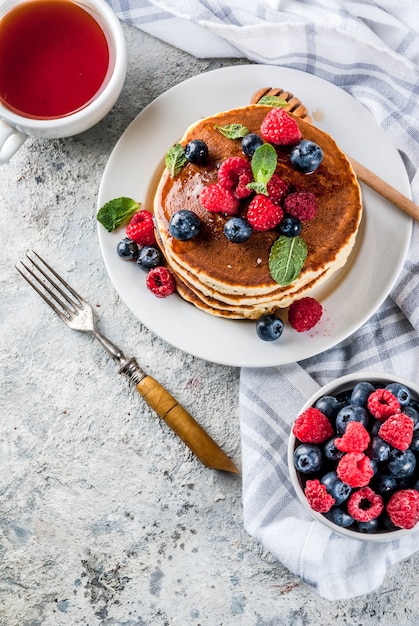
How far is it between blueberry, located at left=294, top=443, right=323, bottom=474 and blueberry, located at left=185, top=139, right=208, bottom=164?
92cm

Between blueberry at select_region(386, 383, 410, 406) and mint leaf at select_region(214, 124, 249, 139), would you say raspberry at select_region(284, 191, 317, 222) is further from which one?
blueberry at select_region(386, 383, 410, 406)

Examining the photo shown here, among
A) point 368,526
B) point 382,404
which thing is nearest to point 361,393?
point 382,404

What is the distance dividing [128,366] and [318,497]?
802mm

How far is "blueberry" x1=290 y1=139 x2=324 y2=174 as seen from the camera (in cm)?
212

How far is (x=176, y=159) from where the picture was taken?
2.24 metres

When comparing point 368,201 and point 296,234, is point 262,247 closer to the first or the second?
point 296,234

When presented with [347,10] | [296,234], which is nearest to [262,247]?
[296,234]

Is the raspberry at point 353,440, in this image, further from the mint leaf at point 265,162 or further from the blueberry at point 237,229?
the mint leaf at point 265,162

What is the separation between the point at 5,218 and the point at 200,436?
3.46 feet

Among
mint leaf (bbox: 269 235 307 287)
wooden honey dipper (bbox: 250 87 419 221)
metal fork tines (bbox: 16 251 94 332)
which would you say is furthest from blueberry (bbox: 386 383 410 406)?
metal fork tines (bbox: 16 251 94 332)

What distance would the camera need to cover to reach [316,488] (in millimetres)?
2100

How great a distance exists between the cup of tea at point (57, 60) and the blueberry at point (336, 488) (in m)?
1.35

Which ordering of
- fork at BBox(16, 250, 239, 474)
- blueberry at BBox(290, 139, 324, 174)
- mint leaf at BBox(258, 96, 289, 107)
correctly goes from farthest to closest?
fork at BBox(16, 250, 239, 474) < mint leaf at BBox(258, 96, 289, 107) < blueberry at BBox(290, 139, 324, 174)

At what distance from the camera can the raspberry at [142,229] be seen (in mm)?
2334
